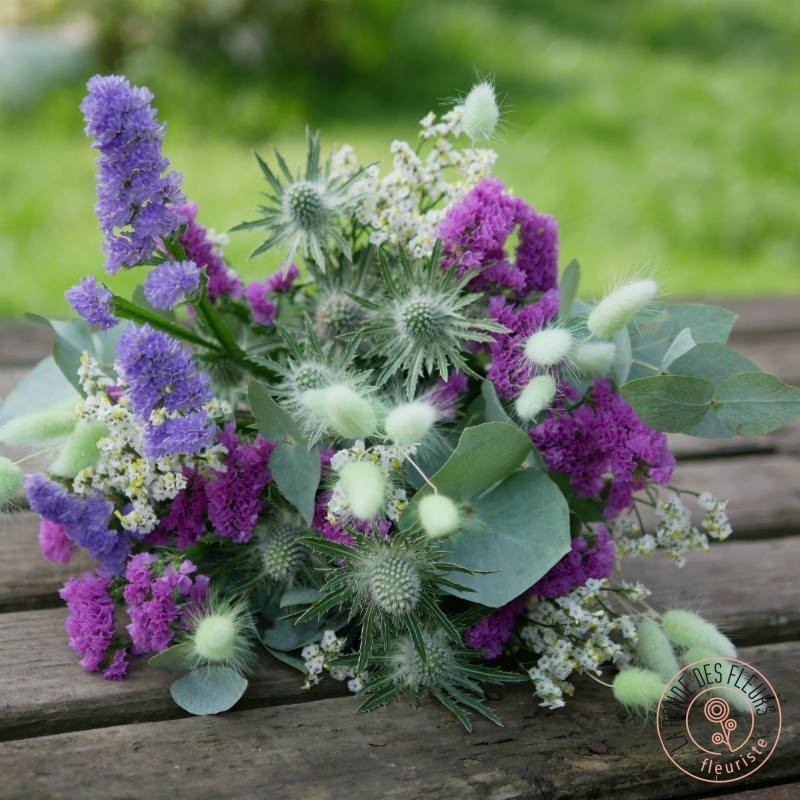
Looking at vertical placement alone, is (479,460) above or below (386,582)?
above

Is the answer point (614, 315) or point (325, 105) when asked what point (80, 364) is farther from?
point (325, 105)

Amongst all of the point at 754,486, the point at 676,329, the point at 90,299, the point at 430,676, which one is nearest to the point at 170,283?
the point at 90,299

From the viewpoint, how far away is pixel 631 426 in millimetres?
859

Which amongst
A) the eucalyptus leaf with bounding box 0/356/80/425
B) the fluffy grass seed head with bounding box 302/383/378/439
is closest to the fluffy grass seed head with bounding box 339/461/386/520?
the fluffy grass seed head with bounding box 302/383/378/439

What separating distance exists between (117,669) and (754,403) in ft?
1.97

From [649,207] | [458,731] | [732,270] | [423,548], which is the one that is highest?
[649,207]

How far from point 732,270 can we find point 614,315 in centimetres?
261

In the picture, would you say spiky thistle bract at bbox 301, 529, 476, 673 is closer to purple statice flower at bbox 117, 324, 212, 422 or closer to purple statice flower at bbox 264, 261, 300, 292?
purple statice flower at bbox 117, 324, 212, 422

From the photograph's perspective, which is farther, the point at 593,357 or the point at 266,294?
the point at 266,294

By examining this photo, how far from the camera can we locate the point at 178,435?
80 centimetres

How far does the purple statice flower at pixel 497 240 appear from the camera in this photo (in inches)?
35.8

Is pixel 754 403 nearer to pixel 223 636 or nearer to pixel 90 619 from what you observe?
pixel 223 636

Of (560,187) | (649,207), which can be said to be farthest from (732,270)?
(560,187)

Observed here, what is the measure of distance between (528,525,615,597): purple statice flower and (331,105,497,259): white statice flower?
31 centimetres
